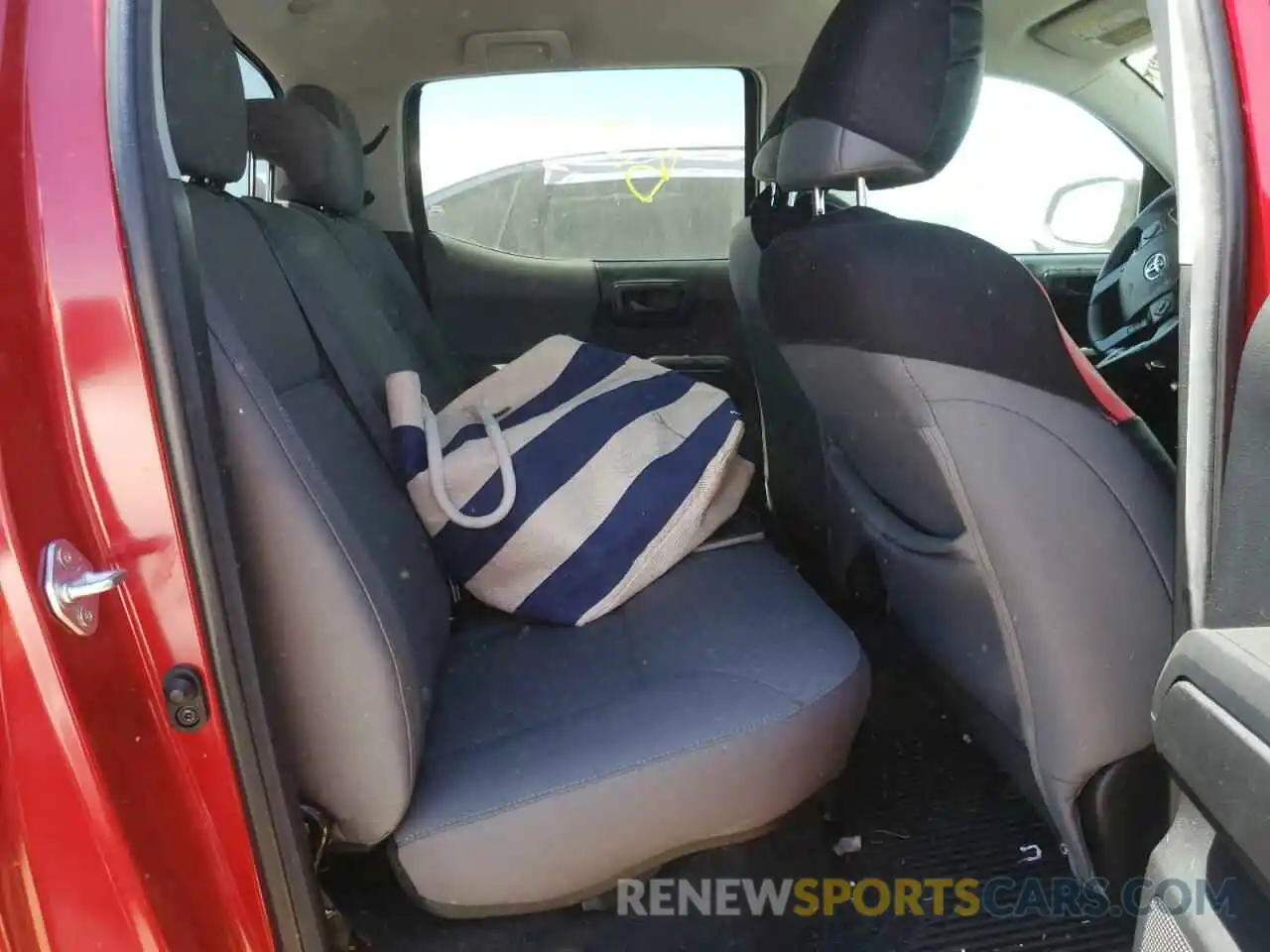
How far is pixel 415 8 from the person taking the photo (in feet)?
7.08

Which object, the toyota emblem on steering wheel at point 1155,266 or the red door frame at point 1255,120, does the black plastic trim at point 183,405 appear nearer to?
the red door frame at point 1255,120

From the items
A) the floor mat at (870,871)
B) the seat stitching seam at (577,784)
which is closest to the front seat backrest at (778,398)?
the floor mat at (870,871)

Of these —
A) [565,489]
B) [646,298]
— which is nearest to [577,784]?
[565,489]

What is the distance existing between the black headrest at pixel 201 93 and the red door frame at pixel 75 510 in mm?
137

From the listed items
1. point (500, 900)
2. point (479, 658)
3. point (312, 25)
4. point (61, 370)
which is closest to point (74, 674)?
point (61, 370)

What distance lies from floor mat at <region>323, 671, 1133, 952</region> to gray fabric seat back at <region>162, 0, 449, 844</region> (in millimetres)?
235

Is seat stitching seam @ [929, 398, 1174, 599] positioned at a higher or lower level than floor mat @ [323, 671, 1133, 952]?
higher

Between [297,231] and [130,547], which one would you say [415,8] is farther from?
[130,547]

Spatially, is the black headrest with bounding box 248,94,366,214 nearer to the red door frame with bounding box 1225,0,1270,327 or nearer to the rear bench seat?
the rear bench seat

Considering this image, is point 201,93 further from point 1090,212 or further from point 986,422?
point 1090,212

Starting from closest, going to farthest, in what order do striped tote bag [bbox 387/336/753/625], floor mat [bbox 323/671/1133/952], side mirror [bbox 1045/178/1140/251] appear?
floor mat [bbox 323/671/1133/952]
striped tote bag [bbox 387/336/753/625]
side mirror [bbox 1045/178/1140/251]

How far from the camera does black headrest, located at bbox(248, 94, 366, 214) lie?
5.41ft

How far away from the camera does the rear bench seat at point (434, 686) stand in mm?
944

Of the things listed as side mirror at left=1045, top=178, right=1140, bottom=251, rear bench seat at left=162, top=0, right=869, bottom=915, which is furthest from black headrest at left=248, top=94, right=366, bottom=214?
side mirror at left=1045, top=178, right=1140, bottom=251
